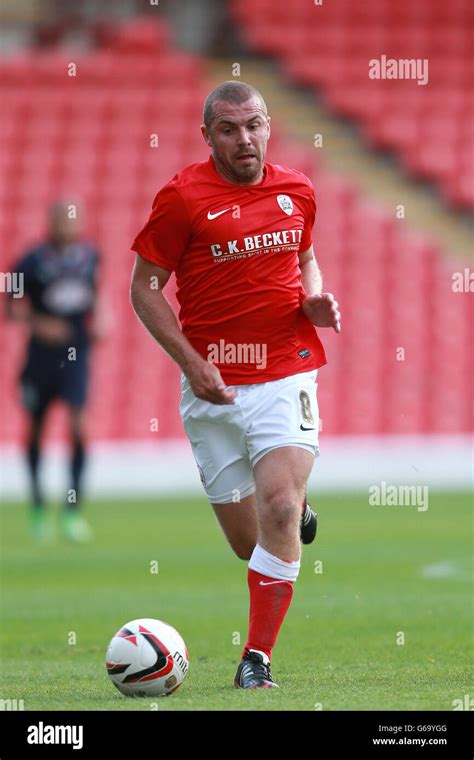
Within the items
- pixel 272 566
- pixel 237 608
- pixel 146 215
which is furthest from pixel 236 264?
pixel 146 215

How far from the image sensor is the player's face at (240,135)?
6.04 m

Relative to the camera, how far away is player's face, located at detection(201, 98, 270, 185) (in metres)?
6.04

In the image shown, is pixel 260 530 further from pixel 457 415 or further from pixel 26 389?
pixel 457 415

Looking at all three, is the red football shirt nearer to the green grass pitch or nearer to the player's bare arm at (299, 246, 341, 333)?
the player's bare arm at (299, 246, 341, 333)

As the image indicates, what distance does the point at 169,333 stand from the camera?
19.9 feet

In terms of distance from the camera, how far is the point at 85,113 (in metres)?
22.3
